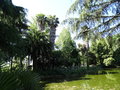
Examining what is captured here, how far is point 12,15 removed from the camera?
790cm

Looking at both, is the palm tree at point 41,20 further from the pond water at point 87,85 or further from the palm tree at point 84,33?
the palm tree at point 84,33

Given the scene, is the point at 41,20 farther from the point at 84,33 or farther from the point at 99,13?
the point at 99,13

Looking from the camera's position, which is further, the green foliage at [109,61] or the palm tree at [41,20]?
the green foliage at [109,61]

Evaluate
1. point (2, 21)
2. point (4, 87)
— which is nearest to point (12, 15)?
point (2, 21)

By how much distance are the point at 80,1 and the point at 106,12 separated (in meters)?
0.81

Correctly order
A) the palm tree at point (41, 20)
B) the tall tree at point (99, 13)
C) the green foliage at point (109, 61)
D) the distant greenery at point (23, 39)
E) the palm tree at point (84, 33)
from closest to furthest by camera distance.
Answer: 1. the distant greenery at point (23, 39)
2. the tall tree at point (99, 13)
3. the palm tree at point (84, 33)
4. the palm tree at point (41, 20)
5. the green foliage at point (109, 61)

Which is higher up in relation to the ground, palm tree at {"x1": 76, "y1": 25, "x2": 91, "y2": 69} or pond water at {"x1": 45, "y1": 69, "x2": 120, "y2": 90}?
palm tree at {"x1": 76, "y1": 25, "x2": 91, "y2": 69}

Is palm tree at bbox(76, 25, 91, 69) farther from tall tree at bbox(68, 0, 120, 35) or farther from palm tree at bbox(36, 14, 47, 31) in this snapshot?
palm tree at bbox(36, 14, 47, 31)

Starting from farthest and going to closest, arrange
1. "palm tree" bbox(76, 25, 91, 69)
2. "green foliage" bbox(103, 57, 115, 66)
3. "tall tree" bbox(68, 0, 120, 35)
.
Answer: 1. "green foliage" bbox(103, 57, 115, 66)
2. "palm tree" bbox(76, 25, 91, 69)
3. "tall tree" bbox(68, 0, 120, 35)

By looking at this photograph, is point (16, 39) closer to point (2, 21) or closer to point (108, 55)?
point (2, 21)

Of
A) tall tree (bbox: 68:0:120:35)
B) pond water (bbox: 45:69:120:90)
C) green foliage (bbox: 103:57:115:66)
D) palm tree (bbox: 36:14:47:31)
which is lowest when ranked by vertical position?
pond water (bbox: 45:69:120:90)

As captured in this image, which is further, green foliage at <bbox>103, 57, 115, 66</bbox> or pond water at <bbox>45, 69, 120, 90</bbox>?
green foliage at <bbox>103, 57, 115, 66</bbox>

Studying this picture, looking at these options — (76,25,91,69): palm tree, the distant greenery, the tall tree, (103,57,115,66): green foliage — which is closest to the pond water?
the distant greenery

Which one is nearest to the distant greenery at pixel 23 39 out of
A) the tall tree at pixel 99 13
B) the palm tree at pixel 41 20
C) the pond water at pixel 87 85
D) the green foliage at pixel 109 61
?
the tall tree at pixel 99 13
